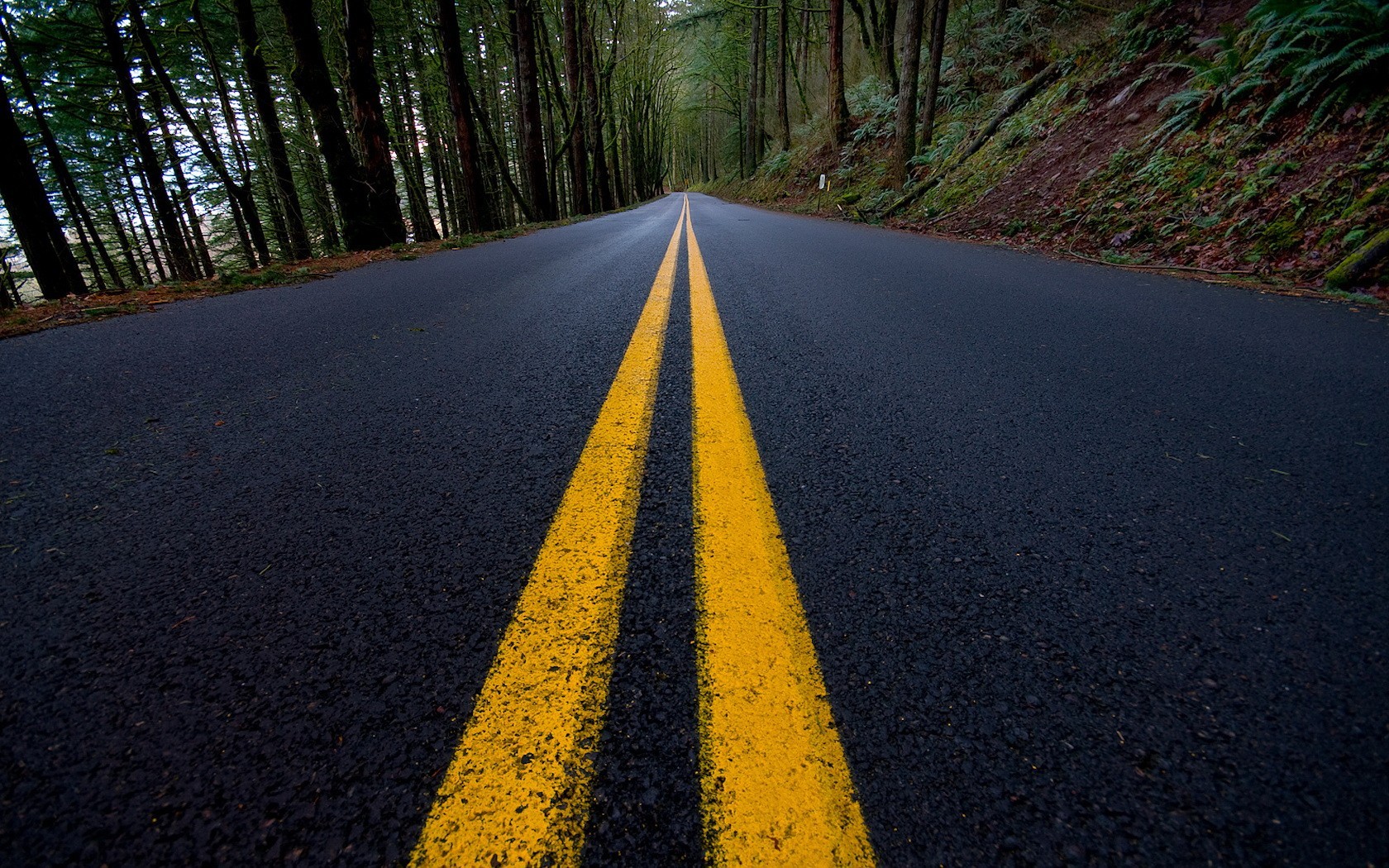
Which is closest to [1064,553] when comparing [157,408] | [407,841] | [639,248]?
[407,841]

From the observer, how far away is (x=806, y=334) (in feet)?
9.31

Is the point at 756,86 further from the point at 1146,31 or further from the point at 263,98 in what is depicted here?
the point at 263,98

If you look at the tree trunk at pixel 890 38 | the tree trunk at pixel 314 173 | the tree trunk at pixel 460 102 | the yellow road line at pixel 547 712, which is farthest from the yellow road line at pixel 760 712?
the tree trunk at pixel 890 38

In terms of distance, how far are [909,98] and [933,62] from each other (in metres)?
0.92

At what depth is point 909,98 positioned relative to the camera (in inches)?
439

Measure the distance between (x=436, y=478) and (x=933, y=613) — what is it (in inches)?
47.8

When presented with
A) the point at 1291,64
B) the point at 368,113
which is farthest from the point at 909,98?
the point at 368,113

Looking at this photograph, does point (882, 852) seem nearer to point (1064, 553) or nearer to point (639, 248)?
point (1064, 553)

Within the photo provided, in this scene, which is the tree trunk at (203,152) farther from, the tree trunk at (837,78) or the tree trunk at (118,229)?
the tree trunk at (837,78)

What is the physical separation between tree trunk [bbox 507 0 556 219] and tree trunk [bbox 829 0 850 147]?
839cm

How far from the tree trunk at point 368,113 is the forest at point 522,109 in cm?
3

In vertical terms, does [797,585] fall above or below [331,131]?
below

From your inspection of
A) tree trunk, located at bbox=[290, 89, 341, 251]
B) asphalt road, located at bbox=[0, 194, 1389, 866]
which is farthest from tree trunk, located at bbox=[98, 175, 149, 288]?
asphalt road, located at bbox=[0, 194, 1389, 866]

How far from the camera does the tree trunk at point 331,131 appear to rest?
7672 millimetres
